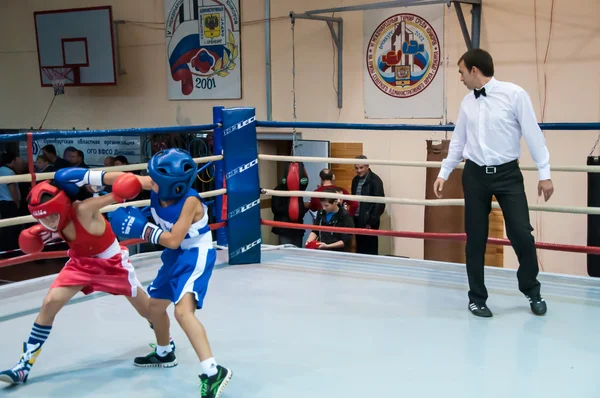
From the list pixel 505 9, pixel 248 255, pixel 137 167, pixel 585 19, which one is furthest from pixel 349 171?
pixel 137 167

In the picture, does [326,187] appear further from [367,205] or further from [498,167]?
[498,167]

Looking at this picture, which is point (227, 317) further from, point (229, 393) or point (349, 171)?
point (349, 171)

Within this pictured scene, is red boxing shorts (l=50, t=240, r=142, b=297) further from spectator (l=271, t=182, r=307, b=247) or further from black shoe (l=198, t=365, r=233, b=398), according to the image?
spectator (l=271, t=182, r=307, b=247)

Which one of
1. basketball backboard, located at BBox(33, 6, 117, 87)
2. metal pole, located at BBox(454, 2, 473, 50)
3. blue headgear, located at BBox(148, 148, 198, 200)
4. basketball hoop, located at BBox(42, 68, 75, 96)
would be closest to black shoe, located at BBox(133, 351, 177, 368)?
blue headgear, located at BBox(148, 148, 198, 200)

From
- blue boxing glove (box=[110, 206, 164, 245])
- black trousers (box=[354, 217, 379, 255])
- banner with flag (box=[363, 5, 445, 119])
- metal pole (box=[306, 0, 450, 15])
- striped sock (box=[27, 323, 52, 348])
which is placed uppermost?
metal pole (box=[306, 0, 450, 15])

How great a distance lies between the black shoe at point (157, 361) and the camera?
2.39m

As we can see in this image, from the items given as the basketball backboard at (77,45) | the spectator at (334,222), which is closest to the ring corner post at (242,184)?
the spectator at (334,222)

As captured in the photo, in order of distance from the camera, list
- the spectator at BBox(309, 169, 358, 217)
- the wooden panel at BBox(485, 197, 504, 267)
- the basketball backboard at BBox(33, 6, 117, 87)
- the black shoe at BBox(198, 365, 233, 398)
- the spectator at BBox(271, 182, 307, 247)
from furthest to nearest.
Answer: the basketball backboard at BBox(33, 6, 117, 87) → the spectator at BBox(271, 182, 307, 247) → the spectator at BBox(309, 169, 358, 217) → the wooden panel at BBox(485, 197, 504, 267) → the black shoe at BBox(198, 365, 233, 398)

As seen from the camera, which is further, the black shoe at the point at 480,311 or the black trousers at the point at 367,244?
the black trousers at the point at 367,244

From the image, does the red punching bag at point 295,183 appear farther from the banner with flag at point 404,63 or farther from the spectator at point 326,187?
the banner with flag at point 404,63

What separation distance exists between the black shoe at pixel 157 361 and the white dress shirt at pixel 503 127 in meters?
1.47

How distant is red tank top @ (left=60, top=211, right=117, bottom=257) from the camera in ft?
7.54

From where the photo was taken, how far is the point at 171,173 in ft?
6.88

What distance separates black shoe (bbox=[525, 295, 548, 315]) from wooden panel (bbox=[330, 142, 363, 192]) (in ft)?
13.0
